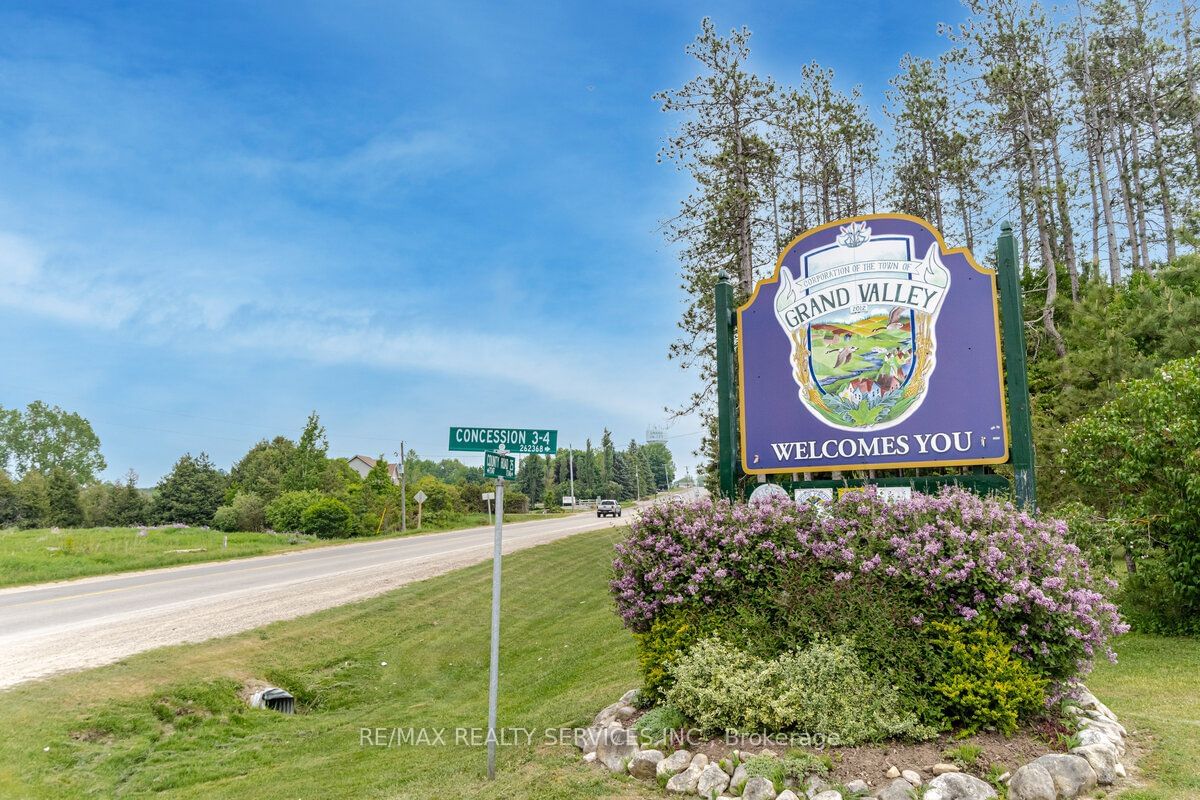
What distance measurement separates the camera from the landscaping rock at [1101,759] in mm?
4297

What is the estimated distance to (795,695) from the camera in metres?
4.98

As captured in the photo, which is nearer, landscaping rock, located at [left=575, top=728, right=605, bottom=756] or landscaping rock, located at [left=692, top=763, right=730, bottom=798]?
landscaping rock, located at [left=692, top=763, right=730, bottom=798]

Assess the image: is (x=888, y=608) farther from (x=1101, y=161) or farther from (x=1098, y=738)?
(x=1101, y=161)

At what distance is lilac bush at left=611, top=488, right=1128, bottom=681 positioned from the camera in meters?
4.94

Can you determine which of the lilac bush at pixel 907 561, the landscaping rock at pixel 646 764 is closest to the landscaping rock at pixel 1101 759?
the lilac bush at pixel 907 561

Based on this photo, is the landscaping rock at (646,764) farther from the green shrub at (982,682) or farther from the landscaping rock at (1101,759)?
the landscaping rock at (1101,759)

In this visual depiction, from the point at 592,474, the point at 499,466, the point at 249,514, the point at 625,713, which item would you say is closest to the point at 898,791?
the point at 625,713

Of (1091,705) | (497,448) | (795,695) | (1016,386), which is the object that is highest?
(1016,386)

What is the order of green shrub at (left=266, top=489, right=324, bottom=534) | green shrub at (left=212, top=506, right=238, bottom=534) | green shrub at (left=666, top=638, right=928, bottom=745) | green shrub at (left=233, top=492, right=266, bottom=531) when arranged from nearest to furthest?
green shrub at (left=666, top=638, right=928, bottom=745), green shrub at (left=266, top=489, right=324, bottom=534), green shrub at (left=212, top=506, right=238, bottom=534), green shrub at (left=233, top=492, right=266, bottom=531)

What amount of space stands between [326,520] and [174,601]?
29568mm

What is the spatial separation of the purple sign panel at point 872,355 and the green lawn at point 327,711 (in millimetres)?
3145

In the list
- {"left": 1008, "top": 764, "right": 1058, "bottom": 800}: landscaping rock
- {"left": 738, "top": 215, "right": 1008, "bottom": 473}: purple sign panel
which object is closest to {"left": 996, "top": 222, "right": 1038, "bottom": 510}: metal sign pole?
{"left": 738, "top": 215, "right": 1008, "bottom": 473}: purple sign panel

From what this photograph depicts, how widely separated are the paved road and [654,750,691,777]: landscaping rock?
8584 millimetres

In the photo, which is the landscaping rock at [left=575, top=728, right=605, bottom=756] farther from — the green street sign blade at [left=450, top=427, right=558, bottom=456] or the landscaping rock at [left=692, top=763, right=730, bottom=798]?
the green street sign blade at [left=450, top=427, right=558, bottom=456]
